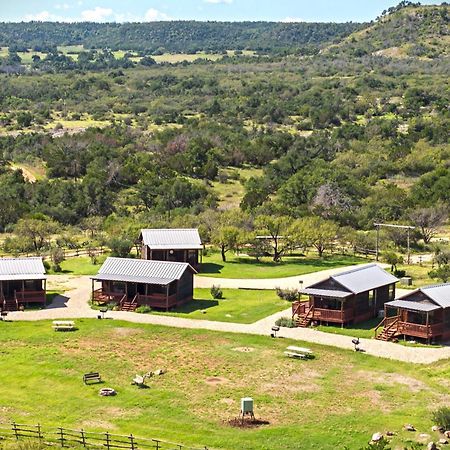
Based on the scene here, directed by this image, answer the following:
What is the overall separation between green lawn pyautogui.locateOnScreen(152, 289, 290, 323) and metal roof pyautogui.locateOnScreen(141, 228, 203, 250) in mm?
4726

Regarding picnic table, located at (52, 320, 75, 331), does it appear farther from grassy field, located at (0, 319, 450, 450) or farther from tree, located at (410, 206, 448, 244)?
tree, located at (410, 206, 448, 244)

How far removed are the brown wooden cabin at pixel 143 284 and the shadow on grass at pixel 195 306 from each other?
36cm

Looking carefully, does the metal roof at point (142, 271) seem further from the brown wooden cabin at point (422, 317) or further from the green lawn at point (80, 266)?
the brown wooden cabin at point (422, 317)

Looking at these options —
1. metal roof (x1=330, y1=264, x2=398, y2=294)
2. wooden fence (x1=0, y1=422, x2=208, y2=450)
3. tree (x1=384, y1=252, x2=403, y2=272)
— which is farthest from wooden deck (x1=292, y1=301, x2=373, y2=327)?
wooden fence (x1=0, y1=422, x2=208, y2=450)

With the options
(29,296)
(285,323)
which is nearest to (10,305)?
(29,296)

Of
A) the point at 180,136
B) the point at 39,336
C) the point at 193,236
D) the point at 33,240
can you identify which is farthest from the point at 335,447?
the point at 180,136

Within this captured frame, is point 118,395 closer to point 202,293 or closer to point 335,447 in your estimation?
point 335,447

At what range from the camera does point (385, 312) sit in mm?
47312

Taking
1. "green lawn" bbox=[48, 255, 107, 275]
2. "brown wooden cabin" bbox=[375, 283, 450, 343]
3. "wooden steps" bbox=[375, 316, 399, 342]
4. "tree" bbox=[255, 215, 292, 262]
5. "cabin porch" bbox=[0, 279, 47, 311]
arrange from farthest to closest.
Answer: "tree" bbox=[255, 215, 292, 262] < "green lawn" bbox=[48, 255, 107, 275] < "cabin porch" bbox=[0, 279, 47, 311] < "wooden steps" bbox=[375, 316, 399, 342] < "brown wooden cabin" bbox=[375, 283, 450, 343]

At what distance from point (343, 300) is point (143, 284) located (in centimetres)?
1263

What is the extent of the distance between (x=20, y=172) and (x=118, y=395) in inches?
2702

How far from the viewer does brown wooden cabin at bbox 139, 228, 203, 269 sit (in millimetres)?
61594

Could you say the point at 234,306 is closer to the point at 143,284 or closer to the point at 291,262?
the point at 143,284

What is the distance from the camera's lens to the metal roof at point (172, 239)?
202 ft
